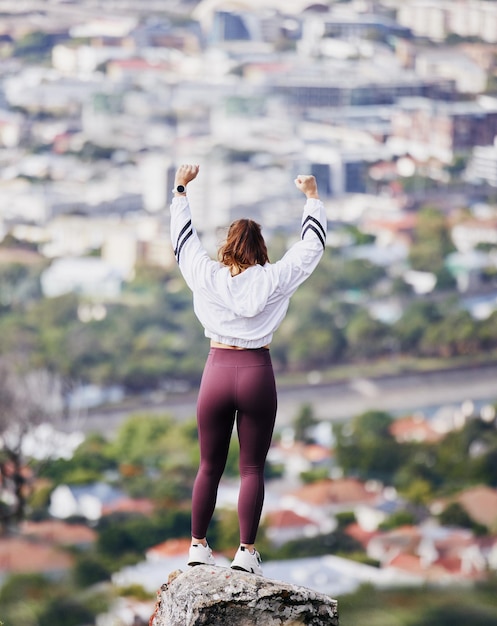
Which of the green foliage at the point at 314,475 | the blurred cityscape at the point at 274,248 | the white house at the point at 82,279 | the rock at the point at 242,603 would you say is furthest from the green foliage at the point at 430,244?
the rock at the point at 242,603

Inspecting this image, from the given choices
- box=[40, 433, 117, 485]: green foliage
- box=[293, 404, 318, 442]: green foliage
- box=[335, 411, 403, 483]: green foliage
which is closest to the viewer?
box=[40, 433, 117, 485]: green foliage

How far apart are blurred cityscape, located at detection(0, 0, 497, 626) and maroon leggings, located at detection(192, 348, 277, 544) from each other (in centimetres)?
822

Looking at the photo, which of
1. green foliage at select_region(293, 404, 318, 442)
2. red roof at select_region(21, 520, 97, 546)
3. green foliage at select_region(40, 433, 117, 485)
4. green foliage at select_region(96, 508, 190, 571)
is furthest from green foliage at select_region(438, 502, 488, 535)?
red roof at select_region(21, 520, 97, 546)

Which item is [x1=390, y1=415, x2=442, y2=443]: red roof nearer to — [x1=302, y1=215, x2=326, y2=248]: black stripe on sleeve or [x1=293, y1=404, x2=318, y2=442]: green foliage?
[x1=293, y1=404, x2=318, y2=442]: green foliage

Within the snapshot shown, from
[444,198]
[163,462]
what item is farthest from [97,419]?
[444,198]

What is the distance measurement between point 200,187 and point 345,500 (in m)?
9.66

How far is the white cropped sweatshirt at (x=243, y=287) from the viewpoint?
76.9 inches

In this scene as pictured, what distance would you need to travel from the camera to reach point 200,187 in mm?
26375

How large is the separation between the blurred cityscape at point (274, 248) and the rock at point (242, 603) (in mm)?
8341

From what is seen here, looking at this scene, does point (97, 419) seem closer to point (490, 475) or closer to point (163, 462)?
point (163, 462)

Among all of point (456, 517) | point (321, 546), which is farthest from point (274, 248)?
point (321, 546)

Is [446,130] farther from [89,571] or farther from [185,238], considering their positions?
[185,238]

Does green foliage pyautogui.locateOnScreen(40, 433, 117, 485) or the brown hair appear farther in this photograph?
green foliage pyautogui.locateOnScreen(40, 433, 117, 485)

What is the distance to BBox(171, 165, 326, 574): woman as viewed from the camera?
6.40ft
